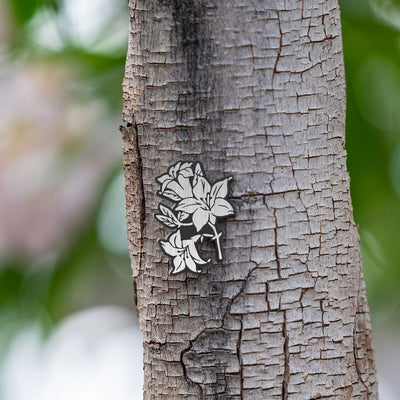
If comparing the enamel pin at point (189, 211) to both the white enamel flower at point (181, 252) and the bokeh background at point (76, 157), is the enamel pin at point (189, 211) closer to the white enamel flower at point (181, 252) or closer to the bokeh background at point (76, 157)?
the white enamel flower at point (181, 252)

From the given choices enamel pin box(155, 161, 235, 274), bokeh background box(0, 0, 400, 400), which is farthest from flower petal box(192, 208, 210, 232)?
bokeh background box(0, 0, 400, 400)

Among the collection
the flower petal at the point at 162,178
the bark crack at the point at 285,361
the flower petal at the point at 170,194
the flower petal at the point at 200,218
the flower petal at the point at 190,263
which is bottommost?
the bark crack at the point at 285,361

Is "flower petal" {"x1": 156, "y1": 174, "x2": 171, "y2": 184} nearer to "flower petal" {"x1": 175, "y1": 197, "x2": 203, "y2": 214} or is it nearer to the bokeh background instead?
"flower petal" {"x1": 175, "y1": 197, "x2": 203, "y2": 214}

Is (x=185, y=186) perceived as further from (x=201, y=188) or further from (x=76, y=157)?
(x=76, y=157)

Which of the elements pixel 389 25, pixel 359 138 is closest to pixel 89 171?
pixel 359 138

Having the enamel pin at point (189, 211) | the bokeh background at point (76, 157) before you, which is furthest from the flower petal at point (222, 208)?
the bokeh background at point (76, 157)

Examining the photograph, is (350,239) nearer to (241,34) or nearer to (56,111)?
(241,34)

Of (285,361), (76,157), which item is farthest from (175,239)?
(76,157)
